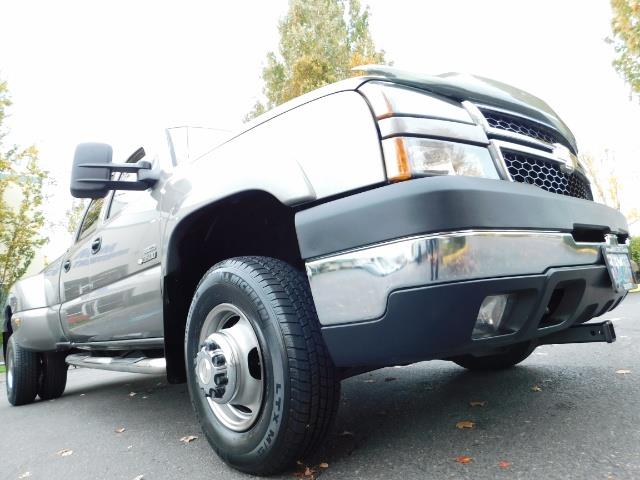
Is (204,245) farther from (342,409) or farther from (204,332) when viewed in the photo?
(342,409)

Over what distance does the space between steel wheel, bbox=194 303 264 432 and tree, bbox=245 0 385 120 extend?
13721mm

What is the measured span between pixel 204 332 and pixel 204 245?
520 mm

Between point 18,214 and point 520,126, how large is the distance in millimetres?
16342

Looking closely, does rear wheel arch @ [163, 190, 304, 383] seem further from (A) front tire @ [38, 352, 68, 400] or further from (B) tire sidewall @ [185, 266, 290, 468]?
(A) front tire @ [38, 352, 68, 400]

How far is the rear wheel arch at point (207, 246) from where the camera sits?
7.55ft

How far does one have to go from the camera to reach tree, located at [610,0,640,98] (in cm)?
1088

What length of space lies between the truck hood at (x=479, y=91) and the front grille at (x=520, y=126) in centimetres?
4

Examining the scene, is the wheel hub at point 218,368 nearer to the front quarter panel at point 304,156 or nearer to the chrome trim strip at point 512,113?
the front quarter panel at point 304,156

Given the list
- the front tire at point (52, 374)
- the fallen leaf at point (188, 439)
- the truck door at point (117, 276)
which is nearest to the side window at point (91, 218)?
the truck door at point (117, 276)

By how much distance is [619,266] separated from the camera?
1.96 metres

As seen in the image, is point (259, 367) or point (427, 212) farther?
point (259, 367)

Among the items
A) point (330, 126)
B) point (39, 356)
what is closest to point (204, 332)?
point (330, 126)

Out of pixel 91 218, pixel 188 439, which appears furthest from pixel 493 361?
pixel 91 218

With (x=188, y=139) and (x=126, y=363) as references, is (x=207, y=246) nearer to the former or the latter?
(x=188, y=139)
